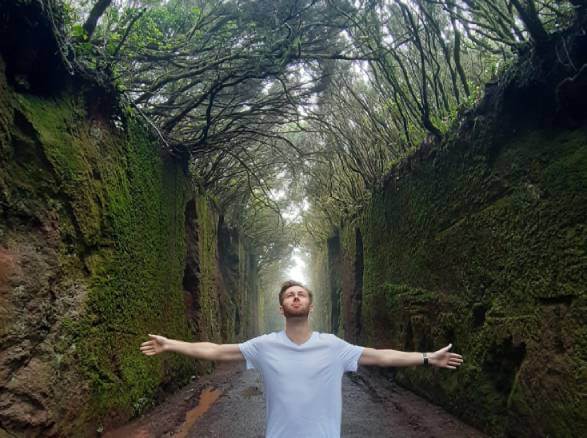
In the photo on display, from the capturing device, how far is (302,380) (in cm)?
222

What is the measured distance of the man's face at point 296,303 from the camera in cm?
238

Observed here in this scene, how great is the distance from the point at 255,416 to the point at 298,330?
13.8 ft

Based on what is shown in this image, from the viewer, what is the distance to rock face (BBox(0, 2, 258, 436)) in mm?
3502

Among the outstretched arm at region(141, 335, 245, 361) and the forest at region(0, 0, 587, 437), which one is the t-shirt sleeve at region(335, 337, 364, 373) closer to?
the outstretched arm at region(141, 335, 245, 361)

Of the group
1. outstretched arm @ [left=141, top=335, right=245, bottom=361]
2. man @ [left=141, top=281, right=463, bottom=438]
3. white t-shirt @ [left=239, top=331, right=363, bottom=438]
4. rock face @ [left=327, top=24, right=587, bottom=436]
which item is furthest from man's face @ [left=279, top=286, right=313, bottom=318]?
rock face @ [left=327, top=24, right=587, bottom=436]

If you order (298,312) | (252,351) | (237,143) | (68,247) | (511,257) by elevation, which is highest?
(237,143)

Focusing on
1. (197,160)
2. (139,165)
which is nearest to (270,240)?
(197,160)

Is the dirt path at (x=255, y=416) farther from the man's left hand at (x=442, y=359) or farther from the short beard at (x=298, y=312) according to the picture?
the short beard at (x=298, y=312)

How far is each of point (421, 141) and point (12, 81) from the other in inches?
229

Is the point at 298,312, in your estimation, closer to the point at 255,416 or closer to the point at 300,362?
the point at 300,362

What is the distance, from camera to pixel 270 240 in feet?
82.7

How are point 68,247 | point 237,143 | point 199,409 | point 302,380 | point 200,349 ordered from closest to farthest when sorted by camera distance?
1. point 302,380
2. point 200,349
3. point 68,247
4. point 199,409
5. point 237,143

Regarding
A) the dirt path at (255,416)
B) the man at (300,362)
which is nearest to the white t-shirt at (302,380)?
the man at (300,362)

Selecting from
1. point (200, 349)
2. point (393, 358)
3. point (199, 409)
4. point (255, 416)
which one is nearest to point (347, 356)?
point (393, 358)
